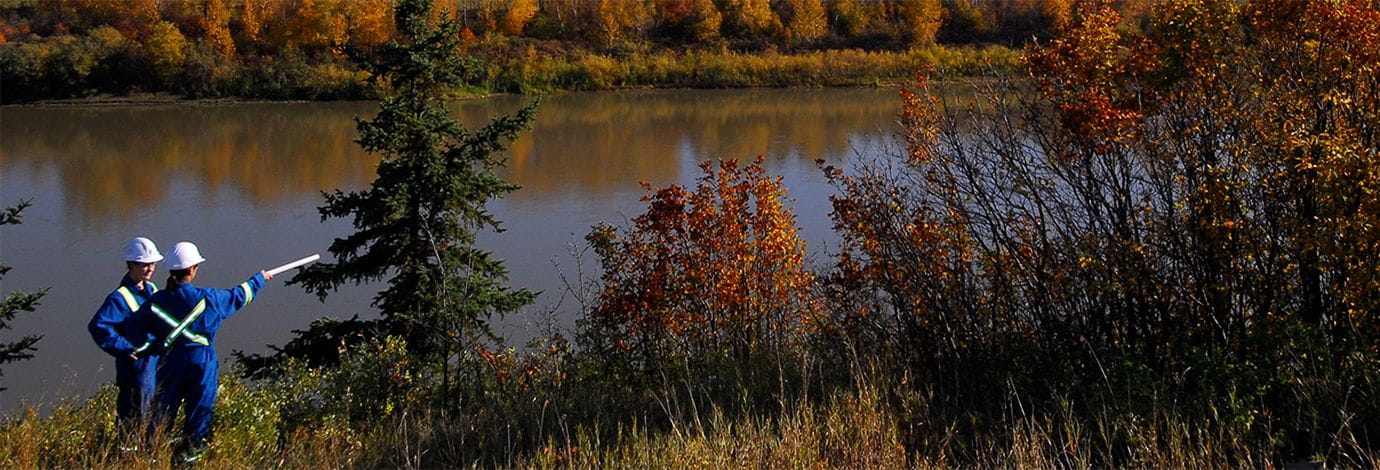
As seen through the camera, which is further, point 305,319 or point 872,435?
point 305,319

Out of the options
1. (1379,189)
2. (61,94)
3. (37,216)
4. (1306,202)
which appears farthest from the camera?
(61,94)

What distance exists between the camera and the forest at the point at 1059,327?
4.30 metres

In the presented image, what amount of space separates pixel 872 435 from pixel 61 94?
41.8 meters

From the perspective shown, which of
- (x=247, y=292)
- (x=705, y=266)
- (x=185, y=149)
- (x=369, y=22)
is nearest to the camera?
(x=247, y=292)

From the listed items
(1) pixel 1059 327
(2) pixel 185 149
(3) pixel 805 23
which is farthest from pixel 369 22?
(1) pixel 1059 327

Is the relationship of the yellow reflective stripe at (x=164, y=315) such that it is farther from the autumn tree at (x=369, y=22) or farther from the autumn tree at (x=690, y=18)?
the autumn tree at (x=690, y=18)

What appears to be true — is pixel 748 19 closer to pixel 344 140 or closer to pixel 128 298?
pixel 344 140

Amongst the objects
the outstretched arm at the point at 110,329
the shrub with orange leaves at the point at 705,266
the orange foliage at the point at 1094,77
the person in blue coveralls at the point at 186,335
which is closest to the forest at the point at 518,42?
the shrub with orange leaves at the point at 705,266

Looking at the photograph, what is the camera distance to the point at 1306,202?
17.1ft

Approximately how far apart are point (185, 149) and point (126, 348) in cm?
2462

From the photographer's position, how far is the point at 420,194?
11.0m

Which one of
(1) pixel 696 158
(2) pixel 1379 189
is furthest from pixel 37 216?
(2) pixel 1379 189

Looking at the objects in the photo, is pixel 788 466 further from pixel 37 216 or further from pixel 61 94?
pixel 61 94

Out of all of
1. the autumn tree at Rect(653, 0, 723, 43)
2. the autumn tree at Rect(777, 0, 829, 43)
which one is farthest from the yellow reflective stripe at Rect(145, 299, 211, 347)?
the autumn tree at Rect(653, 0, 723, 43)
